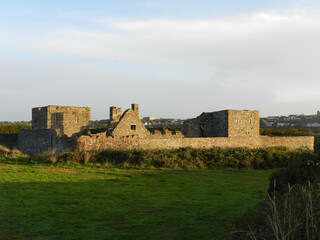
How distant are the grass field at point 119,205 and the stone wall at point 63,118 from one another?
57.2 feet

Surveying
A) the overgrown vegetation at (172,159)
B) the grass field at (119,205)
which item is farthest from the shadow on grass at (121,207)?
Result: the overgrown vegetation at (172,159)

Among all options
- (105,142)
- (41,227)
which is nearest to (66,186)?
(41,227)

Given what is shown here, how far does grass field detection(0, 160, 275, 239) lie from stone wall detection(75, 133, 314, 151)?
6.28 meters

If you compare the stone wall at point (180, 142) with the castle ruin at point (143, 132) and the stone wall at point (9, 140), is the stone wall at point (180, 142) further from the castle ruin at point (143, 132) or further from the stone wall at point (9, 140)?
the stone wall at point (9, 140)

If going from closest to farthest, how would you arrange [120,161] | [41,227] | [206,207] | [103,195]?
[41,227]
[206,207]
[103,195]
[120,161]

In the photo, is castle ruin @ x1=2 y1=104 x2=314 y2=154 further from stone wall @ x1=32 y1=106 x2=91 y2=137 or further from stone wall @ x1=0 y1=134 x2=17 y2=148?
stone wall @ x1=0 y1=134 x2=17 y2=148

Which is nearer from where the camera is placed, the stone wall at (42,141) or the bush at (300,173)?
the bush at (300,173)

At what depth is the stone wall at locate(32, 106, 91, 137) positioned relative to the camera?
33219mm

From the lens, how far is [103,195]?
35.7 ft

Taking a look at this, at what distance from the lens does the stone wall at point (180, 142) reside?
22278mm

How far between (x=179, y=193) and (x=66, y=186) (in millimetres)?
4251

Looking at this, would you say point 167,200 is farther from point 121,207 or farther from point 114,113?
point 114,113

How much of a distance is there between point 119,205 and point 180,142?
16.0 m

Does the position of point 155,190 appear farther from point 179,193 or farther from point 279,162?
point 279,162
